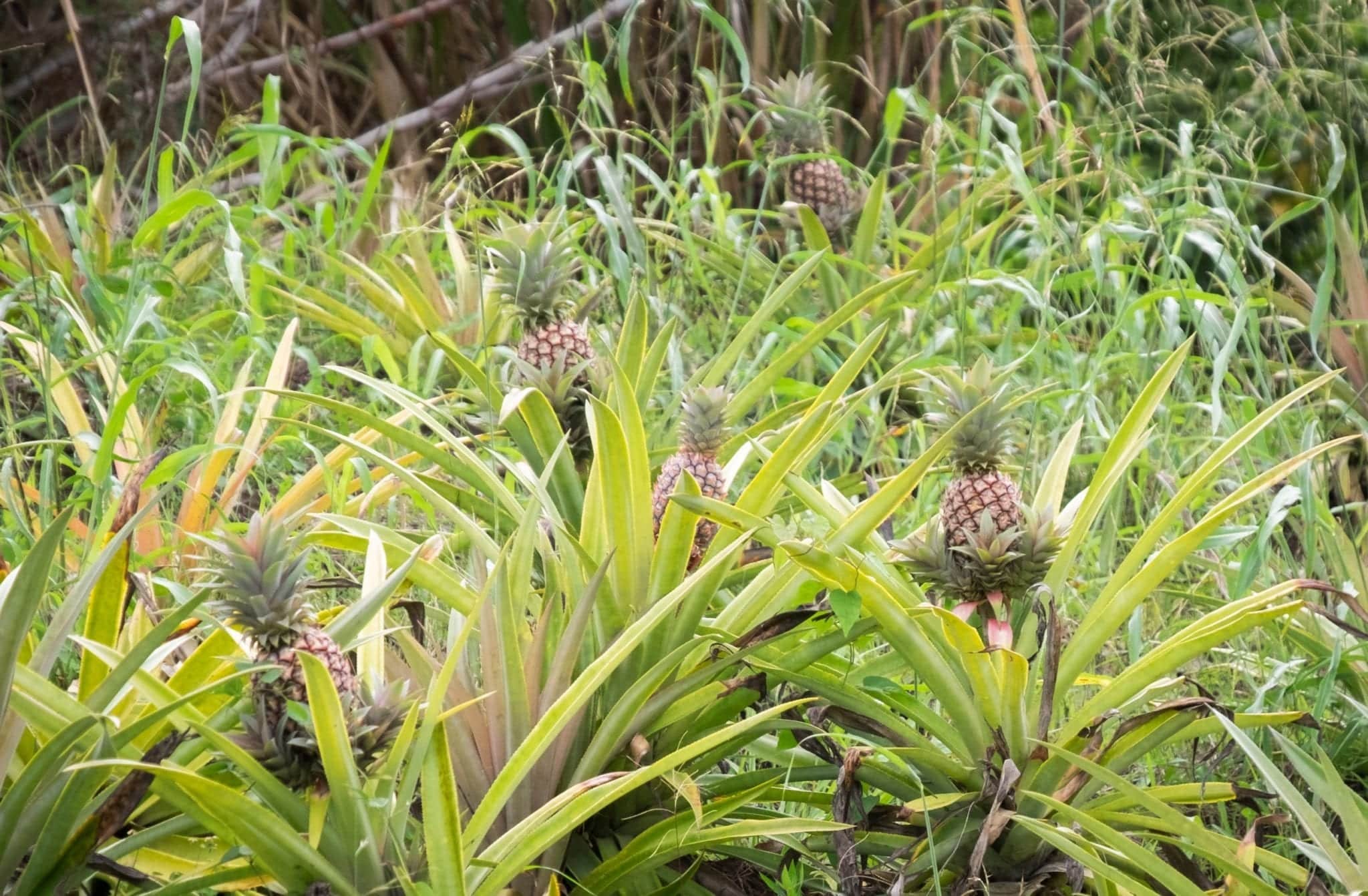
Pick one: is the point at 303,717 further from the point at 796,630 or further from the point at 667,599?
the point at 796,630

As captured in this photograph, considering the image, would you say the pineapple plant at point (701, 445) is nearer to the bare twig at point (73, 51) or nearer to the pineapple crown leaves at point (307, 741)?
the pineapple crown leaves at point (307, 741)

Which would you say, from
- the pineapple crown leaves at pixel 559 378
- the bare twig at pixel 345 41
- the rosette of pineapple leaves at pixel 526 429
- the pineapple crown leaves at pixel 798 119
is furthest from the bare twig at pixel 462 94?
the pineapple crown leaves at pixel 559 378

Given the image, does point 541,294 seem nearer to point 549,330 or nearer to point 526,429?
point 549,330

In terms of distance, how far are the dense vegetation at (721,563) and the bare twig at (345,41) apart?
1.57 m

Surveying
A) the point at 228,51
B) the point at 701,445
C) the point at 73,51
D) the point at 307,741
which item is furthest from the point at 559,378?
the point at 73,51

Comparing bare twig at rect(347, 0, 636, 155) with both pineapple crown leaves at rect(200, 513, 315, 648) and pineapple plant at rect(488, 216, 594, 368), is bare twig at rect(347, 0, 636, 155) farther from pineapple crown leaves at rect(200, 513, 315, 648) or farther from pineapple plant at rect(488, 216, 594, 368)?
pineapple crown leaves at rect(200, 513, 315, 648)

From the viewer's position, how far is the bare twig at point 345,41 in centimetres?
436

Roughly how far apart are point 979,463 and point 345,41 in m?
3.68

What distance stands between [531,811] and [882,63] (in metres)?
3.15

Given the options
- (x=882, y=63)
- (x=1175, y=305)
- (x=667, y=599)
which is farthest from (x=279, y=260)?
(x=667, y=599)

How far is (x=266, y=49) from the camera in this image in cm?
464

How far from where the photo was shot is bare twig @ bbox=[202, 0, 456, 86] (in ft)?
14.3

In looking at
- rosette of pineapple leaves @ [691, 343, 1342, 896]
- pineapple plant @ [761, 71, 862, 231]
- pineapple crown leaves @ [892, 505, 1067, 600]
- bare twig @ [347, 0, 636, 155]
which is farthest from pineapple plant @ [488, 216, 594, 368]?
bare twig @ [347, 0, 636, 155]

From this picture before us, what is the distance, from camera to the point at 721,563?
135 cm
